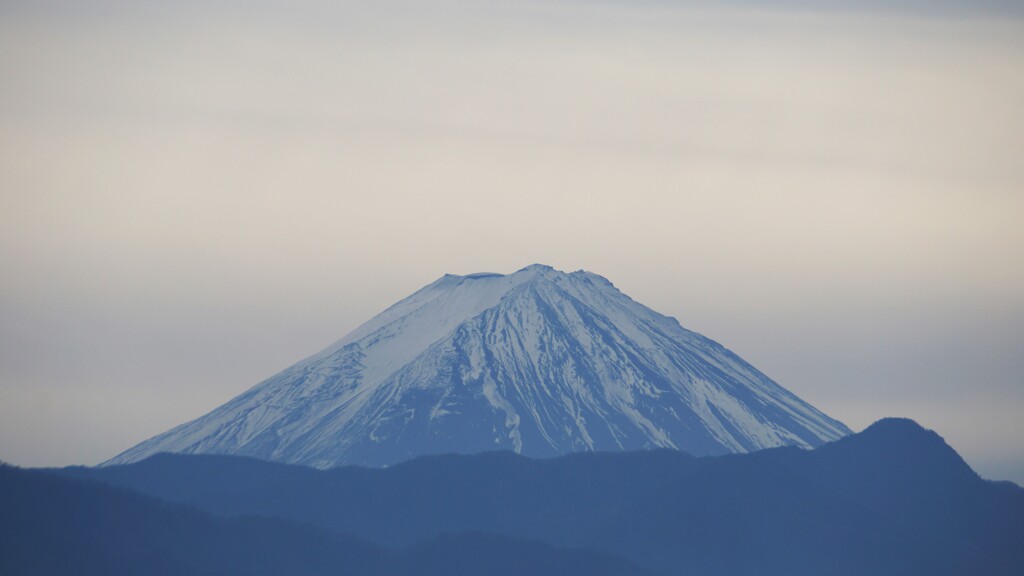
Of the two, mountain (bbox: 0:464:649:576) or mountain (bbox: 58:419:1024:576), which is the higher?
mountain (bbox: 58:419:1024:576)

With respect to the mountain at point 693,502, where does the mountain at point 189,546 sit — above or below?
below

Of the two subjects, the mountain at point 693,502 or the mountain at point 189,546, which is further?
the mountain at point 693,502

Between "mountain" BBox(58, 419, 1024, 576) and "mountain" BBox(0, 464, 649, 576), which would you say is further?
"mountain" BBox(58, 419, 1024, 576)

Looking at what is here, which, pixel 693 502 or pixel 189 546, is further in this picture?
pixel 693 502

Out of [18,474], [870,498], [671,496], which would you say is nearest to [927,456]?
[870,498]

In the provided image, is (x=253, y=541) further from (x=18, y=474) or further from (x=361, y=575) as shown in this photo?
(x=18, y=474)
